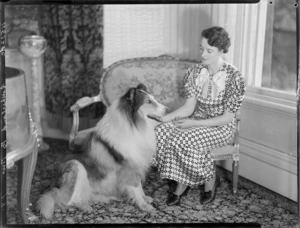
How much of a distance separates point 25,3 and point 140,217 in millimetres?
1011

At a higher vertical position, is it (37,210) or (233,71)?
(233,71)

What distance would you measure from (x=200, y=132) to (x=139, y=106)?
0.29 meters

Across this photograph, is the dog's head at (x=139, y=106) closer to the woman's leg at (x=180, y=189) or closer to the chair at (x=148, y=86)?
the chair at (x=148, y=86)

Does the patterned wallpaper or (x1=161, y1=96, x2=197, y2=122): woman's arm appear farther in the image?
(x1=161, y1=96, x2=197, y2=122): woman's arm

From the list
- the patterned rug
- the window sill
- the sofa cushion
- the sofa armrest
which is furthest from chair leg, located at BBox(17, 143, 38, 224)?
the window sill

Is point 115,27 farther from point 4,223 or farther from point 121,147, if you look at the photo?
point 4,223

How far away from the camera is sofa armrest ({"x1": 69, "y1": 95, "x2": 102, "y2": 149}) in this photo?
6.80ft

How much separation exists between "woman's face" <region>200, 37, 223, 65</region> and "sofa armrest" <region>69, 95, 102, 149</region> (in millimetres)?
487

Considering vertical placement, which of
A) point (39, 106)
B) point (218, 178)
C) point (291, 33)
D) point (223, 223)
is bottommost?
point (223, 223)

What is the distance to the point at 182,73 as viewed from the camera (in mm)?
2129

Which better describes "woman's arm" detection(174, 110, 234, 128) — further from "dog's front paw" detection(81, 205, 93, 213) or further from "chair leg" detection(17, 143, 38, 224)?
"chair leg" detection(17, 143, 38, 224)

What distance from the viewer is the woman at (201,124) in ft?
6.81

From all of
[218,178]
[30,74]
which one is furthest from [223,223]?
[30,74]

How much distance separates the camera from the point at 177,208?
6.77ft
